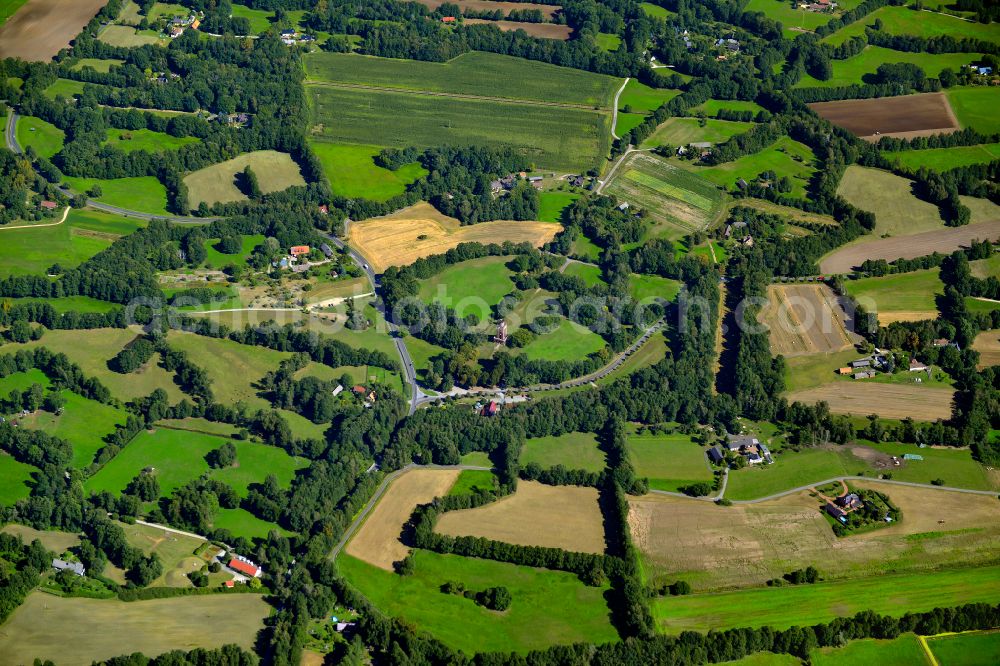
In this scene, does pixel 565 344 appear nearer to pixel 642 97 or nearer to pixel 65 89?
pixel 642 97

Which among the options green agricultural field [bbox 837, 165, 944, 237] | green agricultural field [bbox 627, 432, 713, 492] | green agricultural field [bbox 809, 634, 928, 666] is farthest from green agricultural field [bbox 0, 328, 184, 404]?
green agricultural field [bbox 837, 165, 944, 237]

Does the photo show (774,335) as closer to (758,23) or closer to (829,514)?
(829,514)

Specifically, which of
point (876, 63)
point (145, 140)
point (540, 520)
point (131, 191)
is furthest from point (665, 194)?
point (145, 140)

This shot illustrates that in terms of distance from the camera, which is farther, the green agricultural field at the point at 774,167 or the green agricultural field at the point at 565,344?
the green agricultural field at the point at 774,167

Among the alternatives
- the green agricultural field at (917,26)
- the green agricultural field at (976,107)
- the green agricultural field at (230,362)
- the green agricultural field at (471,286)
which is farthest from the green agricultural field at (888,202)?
the green agricultural field at (230,362)

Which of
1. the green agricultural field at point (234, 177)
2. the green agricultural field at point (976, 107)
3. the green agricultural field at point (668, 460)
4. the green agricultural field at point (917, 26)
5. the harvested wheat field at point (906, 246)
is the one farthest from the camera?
the green agricultural field at point (917, 26)

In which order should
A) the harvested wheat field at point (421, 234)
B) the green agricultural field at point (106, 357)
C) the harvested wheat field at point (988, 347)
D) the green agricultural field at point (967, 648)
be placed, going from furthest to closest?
the harvested wheat field at point (421, 234) → the harvested wheat field at point (988, 347) → the green agricultural field at point (106, 357) → the green agricultural field at point (967, 648)

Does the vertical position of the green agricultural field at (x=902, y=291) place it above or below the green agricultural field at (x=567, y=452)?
above

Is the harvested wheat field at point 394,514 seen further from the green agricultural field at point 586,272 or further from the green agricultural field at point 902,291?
the green agricultural field at point 902,291
